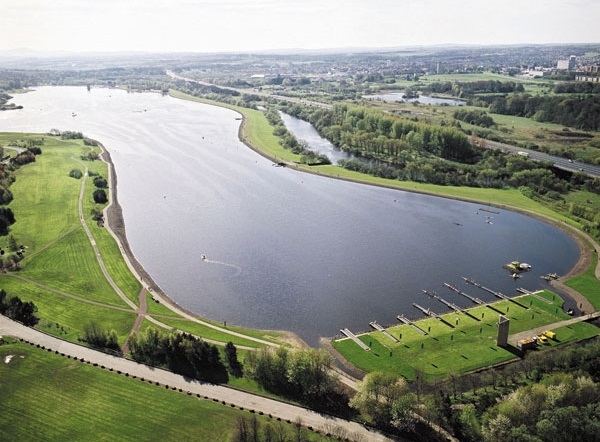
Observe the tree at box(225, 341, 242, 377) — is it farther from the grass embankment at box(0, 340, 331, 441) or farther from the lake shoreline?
the lake shoreline

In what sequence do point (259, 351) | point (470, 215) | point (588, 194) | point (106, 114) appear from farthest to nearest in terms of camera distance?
point (106, 114) → point (588, 194) → point (470, 215) → point (259, 351)

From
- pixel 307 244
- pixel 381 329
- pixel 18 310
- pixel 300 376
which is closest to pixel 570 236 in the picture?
pixel 307 244

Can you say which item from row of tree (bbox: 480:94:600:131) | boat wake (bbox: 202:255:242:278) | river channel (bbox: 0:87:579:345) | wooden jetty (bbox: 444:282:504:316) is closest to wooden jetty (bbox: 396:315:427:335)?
river channel (bbox: 0:87:579:345)

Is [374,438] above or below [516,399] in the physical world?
below

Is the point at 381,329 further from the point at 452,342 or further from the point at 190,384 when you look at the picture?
the point at 190,384

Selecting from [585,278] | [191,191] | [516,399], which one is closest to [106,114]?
[191,191]

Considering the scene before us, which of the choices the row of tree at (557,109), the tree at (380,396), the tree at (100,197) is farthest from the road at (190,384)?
the row of tree at (557,109)

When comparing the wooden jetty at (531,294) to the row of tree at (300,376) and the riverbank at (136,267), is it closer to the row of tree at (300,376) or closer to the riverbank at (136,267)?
the riverbank at (136,267)

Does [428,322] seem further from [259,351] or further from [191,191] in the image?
[191,191]
